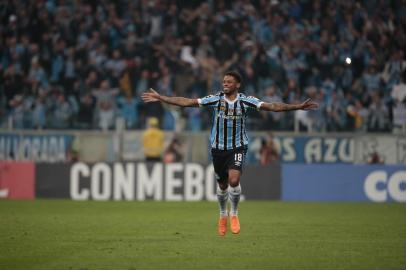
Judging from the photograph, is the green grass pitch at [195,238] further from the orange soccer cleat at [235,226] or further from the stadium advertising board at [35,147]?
the stadium advertising board at [35,147]

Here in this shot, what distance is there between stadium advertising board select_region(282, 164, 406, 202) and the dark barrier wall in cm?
43

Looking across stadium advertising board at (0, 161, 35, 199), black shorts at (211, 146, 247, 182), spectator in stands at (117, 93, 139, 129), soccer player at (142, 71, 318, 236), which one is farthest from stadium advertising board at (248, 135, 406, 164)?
soccer player at (142, 71, 318, 236)

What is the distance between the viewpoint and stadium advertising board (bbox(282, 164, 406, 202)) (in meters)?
21.7

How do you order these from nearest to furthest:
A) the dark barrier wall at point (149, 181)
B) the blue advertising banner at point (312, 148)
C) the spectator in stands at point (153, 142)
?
1. the spectator in stands at point (153, 142)
2. the dark barrier wall at point (149, 181)
3. the blue advertising banner at point (312, 148)

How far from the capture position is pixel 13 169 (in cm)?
2245

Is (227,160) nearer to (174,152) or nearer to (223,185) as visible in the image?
(223,185)

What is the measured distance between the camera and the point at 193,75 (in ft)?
79.0

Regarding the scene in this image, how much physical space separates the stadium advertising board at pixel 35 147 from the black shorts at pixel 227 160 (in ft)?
37.2

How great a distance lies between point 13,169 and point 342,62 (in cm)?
977

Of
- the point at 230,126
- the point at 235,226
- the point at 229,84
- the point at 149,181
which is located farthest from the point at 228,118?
the point at 149,181

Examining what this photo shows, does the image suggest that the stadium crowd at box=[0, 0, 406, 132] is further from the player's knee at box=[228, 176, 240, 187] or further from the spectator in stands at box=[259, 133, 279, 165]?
the player's knee at box=[228, 176, 240, 187]

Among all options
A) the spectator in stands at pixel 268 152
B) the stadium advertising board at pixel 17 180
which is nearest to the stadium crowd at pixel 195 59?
the spectator in stands at pixel 268 152

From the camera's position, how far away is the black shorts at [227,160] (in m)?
12.1

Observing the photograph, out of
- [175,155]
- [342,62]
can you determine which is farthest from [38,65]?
[342,62]
